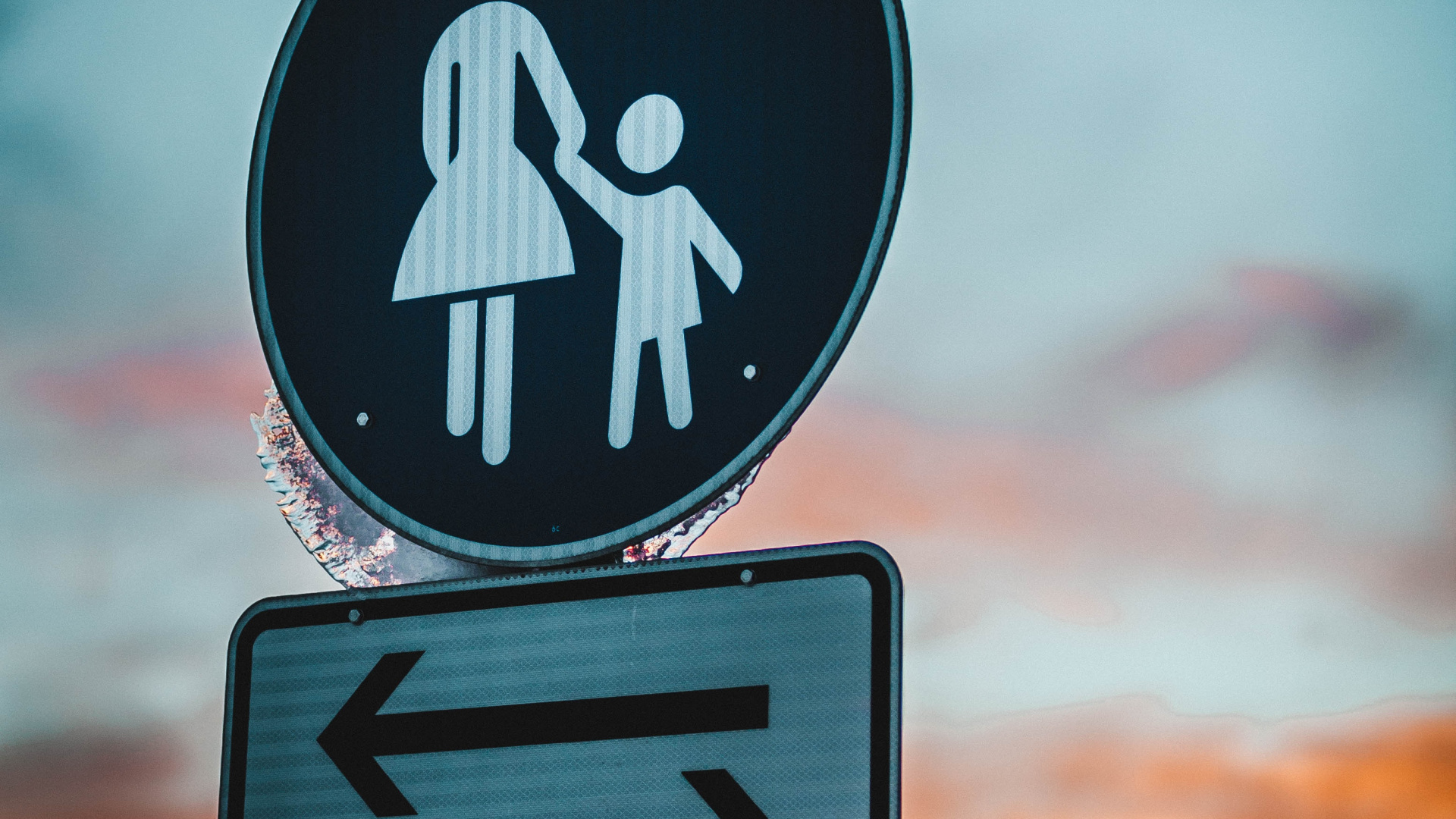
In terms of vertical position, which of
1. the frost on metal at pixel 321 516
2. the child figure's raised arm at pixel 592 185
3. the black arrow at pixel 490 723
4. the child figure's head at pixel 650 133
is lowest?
the frost on metal at pixel 321 516

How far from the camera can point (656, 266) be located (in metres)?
1.19

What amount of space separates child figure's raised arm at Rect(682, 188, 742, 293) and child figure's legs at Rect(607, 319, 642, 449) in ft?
0.28

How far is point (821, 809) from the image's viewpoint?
1.00 m

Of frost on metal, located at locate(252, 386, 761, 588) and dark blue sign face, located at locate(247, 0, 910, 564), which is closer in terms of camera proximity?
dark blue sign face, located at locate(247, 0, 910, 564)

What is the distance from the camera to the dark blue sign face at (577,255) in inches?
46.0

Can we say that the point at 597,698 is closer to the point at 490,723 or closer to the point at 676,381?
the point at 490,723

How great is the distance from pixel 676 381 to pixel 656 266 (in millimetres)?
93

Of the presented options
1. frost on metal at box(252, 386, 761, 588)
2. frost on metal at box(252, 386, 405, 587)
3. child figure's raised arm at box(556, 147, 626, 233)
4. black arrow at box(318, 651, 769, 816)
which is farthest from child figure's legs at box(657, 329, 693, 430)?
frost on metal at box(252, 386, 405, 587)

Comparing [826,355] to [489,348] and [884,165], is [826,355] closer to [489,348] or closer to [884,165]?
[884,165]

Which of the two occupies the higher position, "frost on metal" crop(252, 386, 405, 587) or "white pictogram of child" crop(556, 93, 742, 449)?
"white pictogram of child" crop(556, 93, 742, 449)

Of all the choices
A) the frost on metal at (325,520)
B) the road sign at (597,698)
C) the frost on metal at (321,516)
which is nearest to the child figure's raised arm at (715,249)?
the road sign at (597,698)

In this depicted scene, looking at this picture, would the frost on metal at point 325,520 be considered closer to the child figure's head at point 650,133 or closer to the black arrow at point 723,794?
the child figure's head at point 650,133

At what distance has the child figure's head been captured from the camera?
4.07ft

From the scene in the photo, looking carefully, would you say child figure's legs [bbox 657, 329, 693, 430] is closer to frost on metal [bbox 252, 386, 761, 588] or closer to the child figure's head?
the child figure's head
